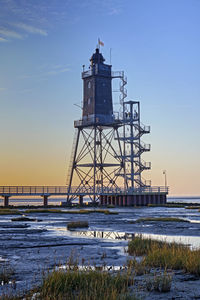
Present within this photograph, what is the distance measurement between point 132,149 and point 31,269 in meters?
60.0

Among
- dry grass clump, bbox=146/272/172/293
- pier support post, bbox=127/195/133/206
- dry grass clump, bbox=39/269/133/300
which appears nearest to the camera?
dry grass clump, bbox=39/269/133/300

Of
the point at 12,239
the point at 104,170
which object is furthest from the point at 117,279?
the point at 104,170

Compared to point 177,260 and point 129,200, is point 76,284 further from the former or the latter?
point 129,200

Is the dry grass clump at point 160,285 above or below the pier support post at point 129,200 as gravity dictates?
below

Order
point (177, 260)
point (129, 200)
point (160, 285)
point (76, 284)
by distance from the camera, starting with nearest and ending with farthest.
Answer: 1. point (76, 284)
2. point (160, 285)
3. point (177, 260)
4. point (129, 200)

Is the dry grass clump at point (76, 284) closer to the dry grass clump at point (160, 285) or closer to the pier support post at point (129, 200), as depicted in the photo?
the dry grass clump at point (160, 285)

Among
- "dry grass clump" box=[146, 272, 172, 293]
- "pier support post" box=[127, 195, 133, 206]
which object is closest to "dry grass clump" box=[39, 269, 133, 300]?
"dry grass clump" box=[146, 272, 172, 293]

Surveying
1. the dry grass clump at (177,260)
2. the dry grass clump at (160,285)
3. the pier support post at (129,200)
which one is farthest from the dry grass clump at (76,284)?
the pier support post at (129,200)

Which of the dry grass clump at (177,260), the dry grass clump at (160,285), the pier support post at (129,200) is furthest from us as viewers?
the pier support post at (129,200)

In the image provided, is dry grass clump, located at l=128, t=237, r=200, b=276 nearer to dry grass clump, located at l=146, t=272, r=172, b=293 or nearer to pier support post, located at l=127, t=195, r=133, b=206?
dry grass clump, located at l=146, t=272, r=172, b=293

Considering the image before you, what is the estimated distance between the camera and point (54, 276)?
817 cm

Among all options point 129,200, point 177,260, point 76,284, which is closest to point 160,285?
point 76,284

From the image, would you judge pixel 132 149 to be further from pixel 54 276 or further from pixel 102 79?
pixel 54 276

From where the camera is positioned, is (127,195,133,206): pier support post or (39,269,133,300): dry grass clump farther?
(127,195,133,206): pier support post
